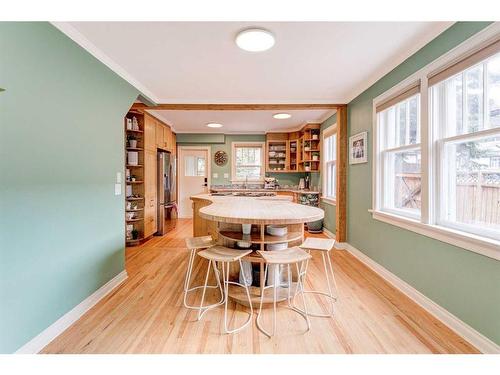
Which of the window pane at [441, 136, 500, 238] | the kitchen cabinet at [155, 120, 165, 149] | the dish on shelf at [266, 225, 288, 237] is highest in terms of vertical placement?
the kitchen cabinet at [155, 120, 165, 149]

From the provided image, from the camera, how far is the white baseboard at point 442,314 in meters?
1.57

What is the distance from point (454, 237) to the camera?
181 cm

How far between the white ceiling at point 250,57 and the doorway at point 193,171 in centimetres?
287

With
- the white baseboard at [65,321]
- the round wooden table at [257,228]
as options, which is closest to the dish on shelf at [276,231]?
the round wooden table at [257,228]

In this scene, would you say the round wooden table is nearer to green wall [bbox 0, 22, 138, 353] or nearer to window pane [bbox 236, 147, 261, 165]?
green wall [bbox 0, 22, 138, 353]

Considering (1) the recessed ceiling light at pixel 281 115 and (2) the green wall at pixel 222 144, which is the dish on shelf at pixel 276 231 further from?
(2) the green wall at pixel 222 144

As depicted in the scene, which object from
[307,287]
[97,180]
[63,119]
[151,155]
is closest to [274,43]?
[63,119]

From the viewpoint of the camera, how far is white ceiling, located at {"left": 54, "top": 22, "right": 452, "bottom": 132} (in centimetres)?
192

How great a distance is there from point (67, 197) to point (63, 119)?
0.61 metres

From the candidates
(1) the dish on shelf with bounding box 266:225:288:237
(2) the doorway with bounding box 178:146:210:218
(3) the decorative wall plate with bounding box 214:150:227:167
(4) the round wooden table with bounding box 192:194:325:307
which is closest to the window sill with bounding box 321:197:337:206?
(4) the round wooden table with bounding box 192:194:325:307

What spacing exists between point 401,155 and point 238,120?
3.36m

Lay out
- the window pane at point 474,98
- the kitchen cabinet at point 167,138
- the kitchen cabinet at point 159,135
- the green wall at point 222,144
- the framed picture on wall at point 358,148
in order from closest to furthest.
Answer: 1. the window pane at point 474,98
2. the framed picture on wall at point 358,148
3. the kitchen cabinet at point 159,135
4. the kitchen cabinet at point 167,138
5. the green wall at point 222,144

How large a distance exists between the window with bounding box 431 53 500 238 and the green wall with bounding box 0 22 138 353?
2998 mm
